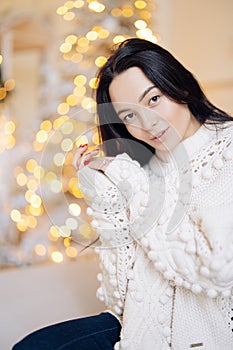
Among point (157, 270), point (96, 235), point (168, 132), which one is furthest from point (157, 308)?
point (168, 132)

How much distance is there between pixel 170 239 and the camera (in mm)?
819

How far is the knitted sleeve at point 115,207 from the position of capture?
0.91 meters

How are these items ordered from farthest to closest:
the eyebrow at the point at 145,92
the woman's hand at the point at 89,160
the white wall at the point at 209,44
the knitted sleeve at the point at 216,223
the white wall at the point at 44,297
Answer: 1. the white wall at the point at 209,44
2. the white wall at the point at 44,297
3. the woman's hand at the point at 89,160
4. the eyebrow at the point at 145,92
5. the knitted sleeve at the point at 216,223

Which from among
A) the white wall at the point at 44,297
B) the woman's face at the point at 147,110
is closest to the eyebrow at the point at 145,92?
the woman's face at the point at 147,110

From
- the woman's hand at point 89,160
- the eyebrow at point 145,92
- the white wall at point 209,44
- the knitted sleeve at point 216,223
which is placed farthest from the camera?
the white wall at point 209,44

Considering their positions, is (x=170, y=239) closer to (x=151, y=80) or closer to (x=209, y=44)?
(x=151, y=80)

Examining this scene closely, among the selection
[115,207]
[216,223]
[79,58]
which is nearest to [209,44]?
[79,58]

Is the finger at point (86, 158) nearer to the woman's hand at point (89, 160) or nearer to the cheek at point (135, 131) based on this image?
the woman's hand at point (89, 160)

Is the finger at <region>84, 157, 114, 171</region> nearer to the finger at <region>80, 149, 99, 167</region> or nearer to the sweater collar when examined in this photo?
the finger at <region>80, 149, 99, 167</region>

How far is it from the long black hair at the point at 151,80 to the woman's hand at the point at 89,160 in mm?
50

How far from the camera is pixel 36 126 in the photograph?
8.40ft

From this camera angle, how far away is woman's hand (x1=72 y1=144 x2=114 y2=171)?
3.09ft

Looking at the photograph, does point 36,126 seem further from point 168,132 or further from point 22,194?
point 168,132

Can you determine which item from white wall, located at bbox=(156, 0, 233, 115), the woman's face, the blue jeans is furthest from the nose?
white wall, located at bbox=(156, 0, 233, 115)
